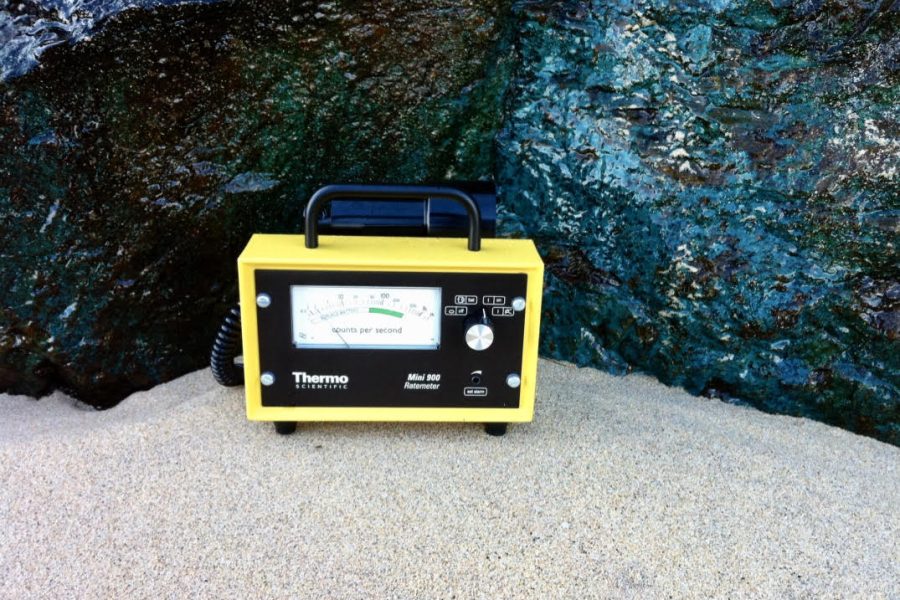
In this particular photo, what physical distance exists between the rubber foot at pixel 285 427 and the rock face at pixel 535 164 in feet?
1.51

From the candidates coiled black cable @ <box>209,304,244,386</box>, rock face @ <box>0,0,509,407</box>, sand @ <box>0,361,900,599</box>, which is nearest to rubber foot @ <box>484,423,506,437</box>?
sand @ <box>0,361,900,599</box>

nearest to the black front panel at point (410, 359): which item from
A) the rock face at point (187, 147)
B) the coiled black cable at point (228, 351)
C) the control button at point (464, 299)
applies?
the control button at point (464, 299)

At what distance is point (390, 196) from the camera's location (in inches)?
58.1

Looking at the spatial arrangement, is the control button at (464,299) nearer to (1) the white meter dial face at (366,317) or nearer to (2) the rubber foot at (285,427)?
(1) the white meter dial face at (366,317)

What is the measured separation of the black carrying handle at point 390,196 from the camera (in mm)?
1452

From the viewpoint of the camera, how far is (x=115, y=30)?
64.5 inches

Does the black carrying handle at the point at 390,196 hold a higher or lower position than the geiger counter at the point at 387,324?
higher

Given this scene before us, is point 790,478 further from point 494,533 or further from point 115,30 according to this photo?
point 115,30

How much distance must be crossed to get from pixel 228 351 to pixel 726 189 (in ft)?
4.03

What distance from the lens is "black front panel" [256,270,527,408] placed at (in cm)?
145

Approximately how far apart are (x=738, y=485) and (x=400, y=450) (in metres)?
0.68

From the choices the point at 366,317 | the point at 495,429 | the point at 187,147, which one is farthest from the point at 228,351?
the point at 495,429

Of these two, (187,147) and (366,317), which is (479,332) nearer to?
(366,317)

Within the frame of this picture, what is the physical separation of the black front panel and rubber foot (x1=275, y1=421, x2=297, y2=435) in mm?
55
